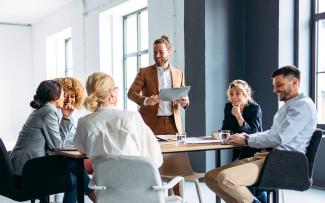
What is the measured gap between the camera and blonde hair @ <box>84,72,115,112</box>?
89.4 inches

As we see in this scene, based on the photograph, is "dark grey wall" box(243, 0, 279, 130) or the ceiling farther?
the ceiling

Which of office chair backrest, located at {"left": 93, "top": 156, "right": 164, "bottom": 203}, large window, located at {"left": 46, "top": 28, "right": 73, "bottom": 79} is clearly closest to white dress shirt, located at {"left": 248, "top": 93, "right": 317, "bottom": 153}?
office chair backrest, located at {"left": 93, "top": 156, "right": 164, "bottom": 203}

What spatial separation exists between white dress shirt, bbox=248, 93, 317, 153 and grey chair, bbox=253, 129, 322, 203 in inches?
2.5

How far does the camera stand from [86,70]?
832cm

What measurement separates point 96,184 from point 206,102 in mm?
2926

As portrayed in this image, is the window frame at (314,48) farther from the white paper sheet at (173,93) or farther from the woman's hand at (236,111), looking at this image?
the white paper sheet at (173,93)

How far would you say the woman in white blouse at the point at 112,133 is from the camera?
2.12 metres

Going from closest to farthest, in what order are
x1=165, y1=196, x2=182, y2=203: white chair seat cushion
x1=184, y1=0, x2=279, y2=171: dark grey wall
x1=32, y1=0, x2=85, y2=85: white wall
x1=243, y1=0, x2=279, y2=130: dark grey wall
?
x1=165, y1=196, x2=182, y2=203: white chair seat cushion → x1=243, y1=0, x2=279, y2=130: dark grey wall → x1=184, y1=0, x2=279, y2=171: dark grey wall → x1=32, y1=0, x2=85, y2=85: white wall

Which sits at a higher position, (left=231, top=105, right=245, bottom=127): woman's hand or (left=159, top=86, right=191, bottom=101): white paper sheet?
(left=159, top=86, right=191, bottom=101): white paper sheet

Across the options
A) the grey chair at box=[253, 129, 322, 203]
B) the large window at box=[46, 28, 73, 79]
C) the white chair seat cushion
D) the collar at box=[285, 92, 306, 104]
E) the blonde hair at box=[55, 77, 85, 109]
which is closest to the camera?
the white chair seat cushion

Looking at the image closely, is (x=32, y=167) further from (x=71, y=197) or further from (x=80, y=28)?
(x=80, y=28)

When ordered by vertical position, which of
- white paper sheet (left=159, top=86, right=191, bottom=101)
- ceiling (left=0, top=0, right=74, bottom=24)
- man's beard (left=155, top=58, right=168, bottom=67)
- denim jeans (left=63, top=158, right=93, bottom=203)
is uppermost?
ceiling (left=0, top=0, right=74, bottom=24)

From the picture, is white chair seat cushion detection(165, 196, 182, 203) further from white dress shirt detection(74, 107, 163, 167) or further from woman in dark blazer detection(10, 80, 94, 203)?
woman in dark blazer detection(10, 80, 94, 203)

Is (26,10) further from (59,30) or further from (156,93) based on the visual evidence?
(156,93)
